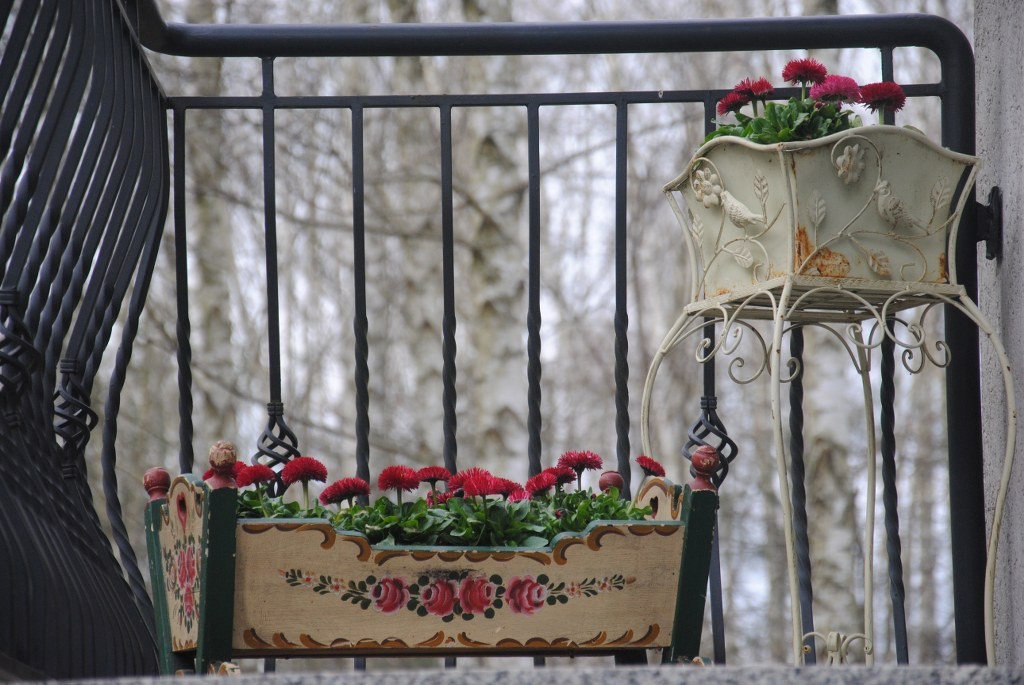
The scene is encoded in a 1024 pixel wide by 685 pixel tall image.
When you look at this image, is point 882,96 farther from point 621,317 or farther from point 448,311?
point 448,311

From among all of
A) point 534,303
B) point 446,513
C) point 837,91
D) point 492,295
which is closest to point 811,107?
point 837,91

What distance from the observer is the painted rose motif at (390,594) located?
1244mm

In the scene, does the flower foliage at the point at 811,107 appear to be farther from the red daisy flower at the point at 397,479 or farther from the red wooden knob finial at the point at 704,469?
the red daisy flower at the point at 397,479

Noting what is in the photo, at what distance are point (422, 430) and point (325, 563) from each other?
675 centimetres

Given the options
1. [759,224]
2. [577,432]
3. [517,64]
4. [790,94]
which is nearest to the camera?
[759,224]

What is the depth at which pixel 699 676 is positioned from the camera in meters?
0.84

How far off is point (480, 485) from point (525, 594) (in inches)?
5.1

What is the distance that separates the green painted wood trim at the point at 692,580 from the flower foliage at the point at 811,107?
0.58 m

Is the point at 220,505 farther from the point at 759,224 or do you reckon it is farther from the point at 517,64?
the point at 517,64

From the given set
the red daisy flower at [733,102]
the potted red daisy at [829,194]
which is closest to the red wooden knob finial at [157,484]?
the potted red daisy at [829,194]

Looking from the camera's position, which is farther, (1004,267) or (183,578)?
(1004,267)

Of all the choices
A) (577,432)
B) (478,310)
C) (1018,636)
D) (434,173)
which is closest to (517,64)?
(434,173)

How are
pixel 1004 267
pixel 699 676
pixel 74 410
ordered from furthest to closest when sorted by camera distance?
1. pixel 1004 267
2. pixel 74 410
3. pixel 699 676

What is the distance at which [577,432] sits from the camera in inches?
404
